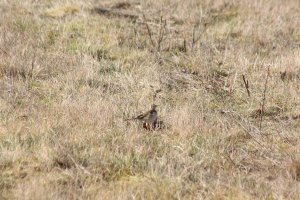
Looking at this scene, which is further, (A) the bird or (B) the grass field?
(A) the bird

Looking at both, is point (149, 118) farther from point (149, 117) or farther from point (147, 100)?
point (147, 100)

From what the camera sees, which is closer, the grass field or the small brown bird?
the grass field

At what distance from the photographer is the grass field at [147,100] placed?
14.0 ft

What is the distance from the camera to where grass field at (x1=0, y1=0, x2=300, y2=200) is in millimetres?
4281

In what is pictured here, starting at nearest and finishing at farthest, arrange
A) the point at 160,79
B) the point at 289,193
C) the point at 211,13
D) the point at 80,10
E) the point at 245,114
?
1. the point at 289,193
2. the point at 245,114
3. the point at 160,79
4. the point at 80,10
5. the point at 211,13

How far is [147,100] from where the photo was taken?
6023 millimetres

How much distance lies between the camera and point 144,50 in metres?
7.81

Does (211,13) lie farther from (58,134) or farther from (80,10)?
(58,134)

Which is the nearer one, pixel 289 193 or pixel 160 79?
pixel 289 193

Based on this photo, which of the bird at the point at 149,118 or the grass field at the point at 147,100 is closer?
the grass field at the point at 147,100

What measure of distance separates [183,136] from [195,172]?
27.4 inches

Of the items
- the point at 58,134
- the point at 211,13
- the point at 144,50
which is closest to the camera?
the point at 58,134

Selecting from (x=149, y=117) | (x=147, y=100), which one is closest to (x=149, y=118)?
(x=149, y=117)

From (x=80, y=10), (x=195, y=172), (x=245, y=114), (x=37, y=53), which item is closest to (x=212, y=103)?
(x=245, y=114)
